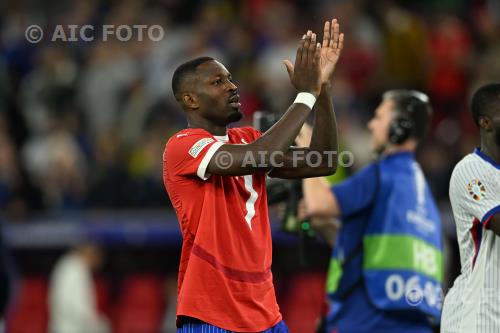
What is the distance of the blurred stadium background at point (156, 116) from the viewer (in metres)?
11.3

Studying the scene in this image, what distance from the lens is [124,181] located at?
1188cm

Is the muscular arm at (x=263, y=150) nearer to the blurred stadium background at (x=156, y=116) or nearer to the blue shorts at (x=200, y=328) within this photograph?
the blue shorts at (x=200, y=328)

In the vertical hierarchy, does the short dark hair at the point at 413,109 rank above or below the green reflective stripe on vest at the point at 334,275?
above

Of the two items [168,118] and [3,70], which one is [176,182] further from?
[3,70]

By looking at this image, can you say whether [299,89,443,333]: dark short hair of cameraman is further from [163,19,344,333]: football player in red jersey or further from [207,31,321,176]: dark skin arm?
[207,31,321,176]: dark skin arm

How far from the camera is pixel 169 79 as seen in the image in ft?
43.1

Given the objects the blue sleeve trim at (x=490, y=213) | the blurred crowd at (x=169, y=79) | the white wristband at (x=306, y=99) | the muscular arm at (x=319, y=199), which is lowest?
the blue sleeve trim at (x=490, y=213)

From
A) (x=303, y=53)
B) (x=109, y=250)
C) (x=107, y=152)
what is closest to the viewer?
(x=303, y=53)

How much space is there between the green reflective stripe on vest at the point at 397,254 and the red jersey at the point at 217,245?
1796mm

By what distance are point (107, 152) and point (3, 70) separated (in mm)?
2736

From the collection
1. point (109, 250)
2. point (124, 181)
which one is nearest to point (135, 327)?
point (109, 250)

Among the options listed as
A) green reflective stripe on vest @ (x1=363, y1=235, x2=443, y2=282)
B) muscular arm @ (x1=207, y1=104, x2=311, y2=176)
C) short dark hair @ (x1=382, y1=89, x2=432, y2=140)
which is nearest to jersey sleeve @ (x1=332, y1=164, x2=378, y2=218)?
green reflective stripe on vest @ (x1=363, y1=235, x2=443, y2=282)

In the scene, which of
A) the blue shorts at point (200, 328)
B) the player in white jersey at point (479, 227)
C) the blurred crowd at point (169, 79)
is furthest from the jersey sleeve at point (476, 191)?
the blurred crowd at point (169, 79)

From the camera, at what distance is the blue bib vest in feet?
21.3
